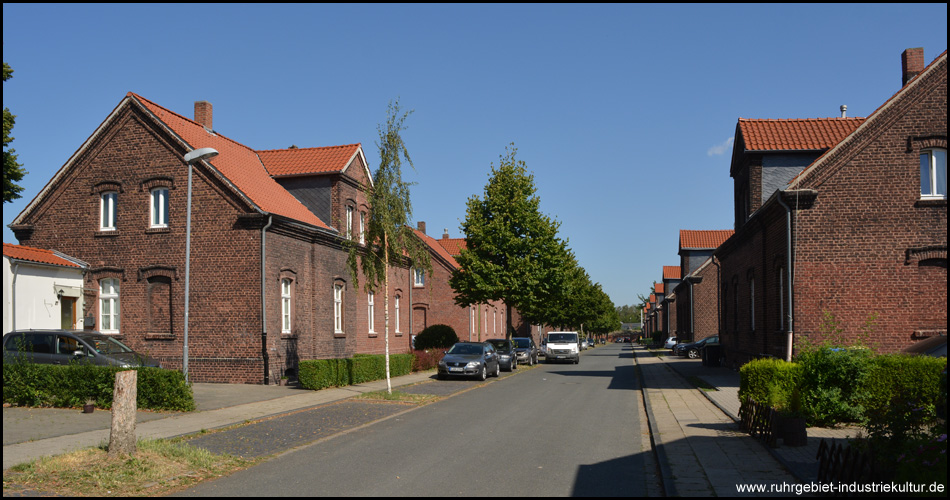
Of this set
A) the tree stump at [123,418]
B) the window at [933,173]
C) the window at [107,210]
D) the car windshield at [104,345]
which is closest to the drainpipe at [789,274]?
the window at [933,173]

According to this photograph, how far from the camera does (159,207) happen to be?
80.2ft

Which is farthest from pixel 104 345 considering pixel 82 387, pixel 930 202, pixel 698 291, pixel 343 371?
pixel 698 291

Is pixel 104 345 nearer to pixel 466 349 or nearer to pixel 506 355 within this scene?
pixel 466 349

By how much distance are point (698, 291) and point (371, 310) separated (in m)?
27.2

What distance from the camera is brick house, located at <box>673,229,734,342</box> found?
167 ft

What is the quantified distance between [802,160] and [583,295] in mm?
51153

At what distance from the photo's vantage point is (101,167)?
24938 mm

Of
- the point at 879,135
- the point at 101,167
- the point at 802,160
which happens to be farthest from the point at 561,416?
the point at 101,167

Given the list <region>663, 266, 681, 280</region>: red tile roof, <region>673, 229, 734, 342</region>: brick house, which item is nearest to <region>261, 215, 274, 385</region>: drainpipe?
<region>673, 229, 734, 342</region>: brick house

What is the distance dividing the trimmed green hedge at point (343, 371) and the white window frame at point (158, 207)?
7117 millimetres

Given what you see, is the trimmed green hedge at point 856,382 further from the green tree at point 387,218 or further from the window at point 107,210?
the window at point 107,210

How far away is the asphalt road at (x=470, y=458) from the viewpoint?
8.42 meters

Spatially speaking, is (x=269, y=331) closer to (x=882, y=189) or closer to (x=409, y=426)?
(x=409, y=426)

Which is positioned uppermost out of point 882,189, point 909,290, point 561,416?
point 882,189
